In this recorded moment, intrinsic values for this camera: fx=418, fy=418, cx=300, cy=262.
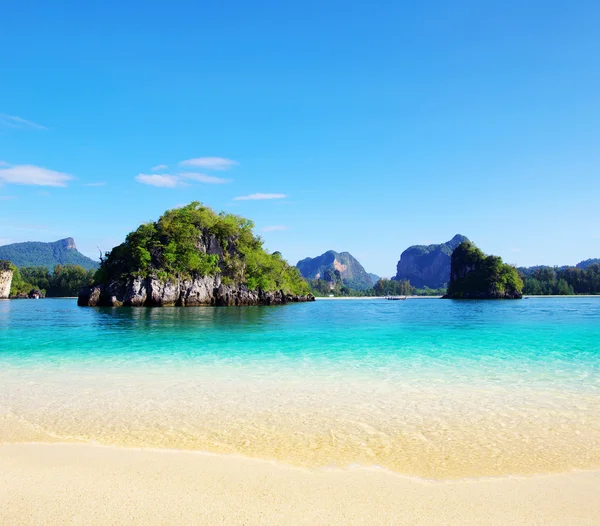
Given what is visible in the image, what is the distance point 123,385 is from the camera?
34.1 feet

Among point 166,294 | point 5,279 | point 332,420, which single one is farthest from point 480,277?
point 5,279

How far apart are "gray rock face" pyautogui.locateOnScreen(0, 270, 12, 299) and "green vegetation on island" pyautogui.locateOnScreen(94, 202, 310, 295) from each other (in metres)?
Result: 83.2

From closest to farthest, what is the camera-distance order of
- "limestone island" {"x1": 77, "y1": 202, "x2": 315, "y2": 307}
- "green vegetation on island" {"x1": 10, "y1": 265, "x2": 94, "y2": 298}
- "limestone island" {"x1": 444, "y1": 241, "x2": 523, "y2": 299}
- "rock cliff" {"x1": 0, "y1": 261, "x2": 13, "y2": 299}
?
"limestone island" {"x1": 77, "y1": 202, "x2": 315, "y2": 307}
"rock cliff" {"x1": 0, "y1": 261, "x2": 13, "y2": 299}
"limestone island" {"x1": 444, "y1": 241, "x2": 523, "y2": 299}
"green vegetation on island" {"x1": 10, "y1": 265, "x2": 94, "y2": 298}

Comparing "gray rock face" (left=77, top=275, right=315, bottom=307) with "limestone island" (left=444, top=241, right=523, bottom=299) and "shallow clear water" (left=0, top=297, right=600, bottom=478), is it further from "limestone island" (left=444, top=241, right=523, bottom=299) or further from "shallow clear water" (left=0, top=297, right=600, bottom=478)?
"limestone island" (left=444, top=241, right=523, bottom=299)

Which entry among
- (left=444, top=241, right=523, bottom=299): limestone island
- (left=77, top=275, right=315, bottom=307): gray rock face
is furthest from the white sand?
(left=444, top=241, right=523, bottom=299): limestone island

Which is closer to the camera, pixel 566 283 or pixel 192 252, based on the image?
pixel 192 252

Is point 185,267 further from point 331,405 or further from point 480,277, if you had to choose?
point 480,277

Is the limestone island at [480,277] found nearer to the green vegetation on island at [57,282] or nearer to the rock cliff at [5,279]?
the green vegetation on island at [57,282]

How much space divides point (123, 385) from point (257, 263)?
2902 inches

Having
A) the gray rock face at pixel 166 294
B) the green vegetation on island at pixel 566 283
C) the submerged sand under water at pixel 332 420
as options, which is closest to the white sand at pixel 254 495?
the submerged sand under water at pixel 332 420

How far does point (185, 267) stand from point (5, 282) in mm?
97455

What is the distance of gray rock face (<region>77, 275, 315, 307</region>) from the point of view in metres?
63.2

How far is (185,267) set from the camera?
2729 inches

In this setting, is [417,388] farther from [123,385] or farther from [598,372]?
[123,385]
